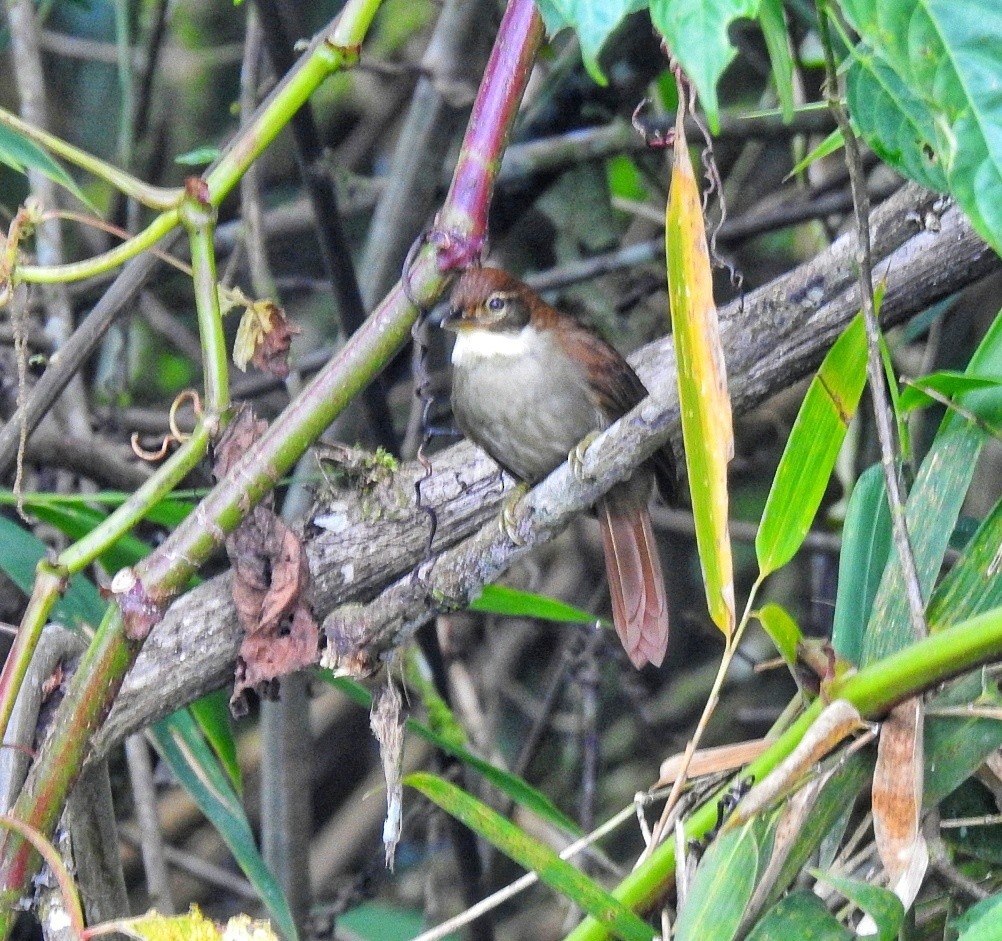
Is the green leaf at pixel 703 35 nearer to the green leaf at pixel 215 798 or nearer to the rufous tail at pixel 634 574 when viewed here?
the green leaf at pixel 215 798

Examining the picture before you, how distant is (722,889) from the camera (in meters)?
1.36

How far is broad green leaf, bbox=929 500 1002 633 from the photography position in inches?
60.6

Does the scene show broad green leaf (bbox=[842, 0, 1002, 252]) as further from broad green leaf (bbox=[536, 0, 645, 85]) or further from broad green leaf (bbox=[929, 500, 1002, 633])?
broad green leaf (bbox=[929, 500, 1002, 633])

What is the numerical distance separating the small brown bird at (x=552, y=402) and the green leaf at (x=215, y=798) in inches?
29.0

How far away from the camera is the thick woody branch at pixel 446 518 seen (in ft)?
6.10

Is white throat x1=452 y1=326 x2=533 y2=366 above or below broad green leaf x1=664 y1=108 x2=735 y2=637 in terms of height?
below

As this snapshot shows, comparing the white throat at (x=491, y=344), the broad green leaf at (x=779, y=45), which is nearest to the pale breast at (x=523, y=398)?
the white throat at (x=491, y=344)

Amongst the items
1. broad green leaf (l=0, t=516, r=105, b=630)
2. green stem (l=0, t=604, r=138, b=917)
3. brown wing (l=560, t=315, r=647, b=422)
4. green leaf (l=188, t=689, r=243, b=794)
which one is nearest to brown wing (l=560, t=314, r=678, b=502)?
brown wing (l=560, t=315, r=647, b=422)

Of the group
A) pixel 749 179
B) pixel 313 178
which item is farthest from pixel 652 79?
pixel 313 178

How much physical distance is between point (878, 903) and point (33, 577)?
4.62 ft

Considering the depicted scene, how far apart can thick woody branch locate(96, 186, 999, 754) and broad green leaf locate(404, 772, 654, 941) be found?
1.18ft

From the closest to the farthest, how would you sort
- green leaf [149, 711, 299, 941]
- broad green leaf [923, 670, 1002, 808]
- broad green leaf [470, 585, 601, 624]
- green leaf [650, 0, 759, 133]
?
green leaf [650, 0, 759, 133], broad green leaf [923, 670, 1002, 808], green leaf [149, 711, 299, 941], broad green leaf [470, 585, 601, 624]

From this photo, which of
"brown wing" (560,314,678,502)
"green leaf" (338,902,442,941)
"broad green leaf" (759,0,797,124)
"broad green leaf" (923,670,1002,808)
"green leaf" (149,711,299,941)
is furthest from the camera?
"green leaf" (338,902,442,941)

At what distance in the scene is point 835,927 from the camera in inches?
56.4
